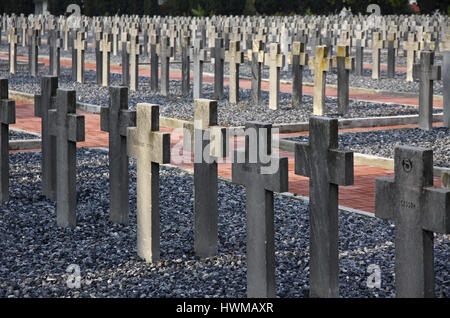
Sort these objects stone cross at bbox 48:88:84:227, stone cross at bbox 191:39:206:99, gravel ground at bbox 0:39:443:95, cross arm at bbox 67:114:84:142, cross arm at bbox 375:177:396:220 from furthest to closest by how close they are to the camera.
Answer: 1. gravel ground at bbox 0:39:443:95
2. stone cross at bbox 191:39:206:99
3. stone cross at bbox 48:88:84:227
4. cross arm at bbox 67:114:84:142
5. cross arm at bbox 375:177:396:220

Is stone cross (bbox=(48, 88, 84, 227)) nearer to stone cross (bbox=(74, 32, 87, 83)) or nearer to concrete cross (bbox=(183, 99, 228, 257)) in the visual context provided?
concrete cross (bbox=(183, 99, 228, 257))

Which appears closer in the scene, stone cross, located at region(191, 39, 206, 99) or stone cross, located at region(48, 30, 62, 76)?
stone cross, located at region(191, 39, 206, 99)

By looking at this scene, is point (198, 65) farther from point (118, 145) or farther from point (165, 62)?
point (118, 145)

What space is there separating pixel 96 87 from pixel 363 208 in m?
13.3

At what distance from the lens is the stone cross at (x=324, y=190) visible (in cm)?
549

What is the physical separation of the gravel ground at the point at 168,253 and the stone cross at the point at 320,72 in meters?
7.07

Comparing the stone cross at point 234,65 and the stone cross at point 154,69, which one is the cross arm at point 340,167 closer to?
the stone cross at point 234,65

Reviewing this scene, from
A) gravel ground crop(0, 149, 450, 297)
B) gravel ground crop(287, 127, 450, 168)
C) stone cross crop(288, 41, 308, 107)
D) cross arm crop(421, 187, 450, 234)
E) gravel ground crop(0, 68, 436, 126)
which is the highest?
stone cross crop(288, 41, 308, 107)

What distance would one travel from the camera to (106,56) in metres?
21.5

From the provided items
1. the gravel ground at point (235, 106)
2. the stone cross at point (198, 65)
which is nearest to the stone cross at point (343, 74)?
the gravel ground at point (235, 106)

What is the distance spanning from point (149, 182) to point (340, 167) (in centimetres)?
180

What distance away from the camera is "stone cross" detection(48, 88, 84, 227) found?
25.9 feet

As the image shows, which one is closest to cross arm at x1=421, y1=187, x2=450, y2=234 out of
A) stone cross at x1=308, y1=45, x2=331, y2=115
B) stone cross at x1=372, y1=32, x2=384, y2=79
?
stone cross at x1=308, y1=45, x2=331, y2=115

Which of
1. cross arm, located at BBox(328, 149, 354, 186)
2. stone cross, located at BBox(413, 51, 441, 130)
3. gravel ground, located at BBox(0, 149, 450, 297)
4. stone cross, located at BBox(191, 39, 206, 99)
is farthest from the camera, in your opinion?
stone cross, located at BBox(191, 39, 206, 99)
